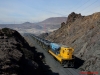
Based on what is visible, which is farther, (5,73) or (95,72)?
(95,72)

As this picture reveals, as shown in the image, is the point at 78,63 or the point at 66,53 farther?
the point at 78,63

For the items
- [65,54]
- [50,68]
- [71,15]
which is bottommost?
[50,68]

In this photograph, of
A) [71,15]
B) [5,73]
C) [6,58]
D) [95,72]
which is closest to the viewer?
[5,73]

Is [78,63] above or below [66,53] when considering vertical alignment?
below

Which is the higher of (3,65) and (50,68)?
(3,65)

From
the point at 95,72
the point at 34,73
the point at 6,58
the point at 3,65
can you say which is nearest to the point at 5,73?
the point at 3,65

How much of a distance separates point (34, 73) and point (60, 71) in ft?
22.2

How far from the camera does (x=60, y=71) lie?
2762 centimetres

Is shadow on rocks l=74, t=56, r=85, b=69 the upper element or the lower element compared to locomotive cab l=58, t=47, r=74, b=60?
lower

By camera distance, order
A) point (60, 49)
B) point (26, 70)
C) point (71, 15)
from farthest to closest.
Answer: point (71, 15) < point (60, 49) < point (26, 70)

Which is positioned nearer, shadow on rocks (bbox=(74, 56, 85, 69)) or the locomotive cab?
the locomotive cab

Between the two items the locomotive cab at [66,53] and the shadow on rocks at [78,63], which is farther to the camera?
the shadow on rocks at [78,63]

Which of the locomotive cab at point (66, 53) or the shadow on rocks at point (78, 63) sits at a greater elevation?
the locomotive cab at point (66, 53)

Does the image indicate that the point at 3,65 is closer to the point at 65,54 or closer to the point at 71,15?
the point at 65,54
